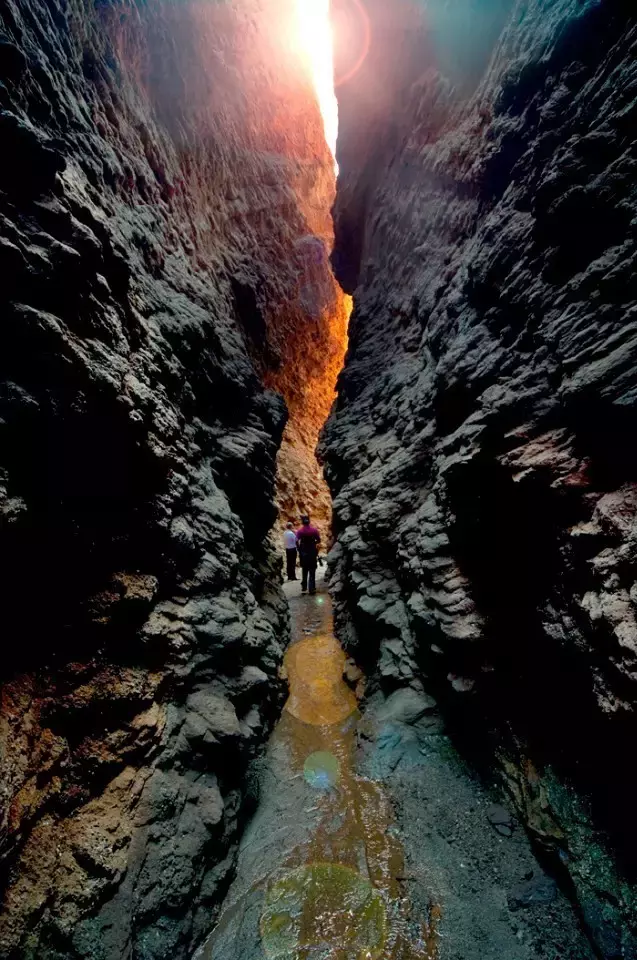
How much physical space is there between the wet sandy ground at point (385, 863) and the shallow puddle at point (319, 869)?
0.04 feet

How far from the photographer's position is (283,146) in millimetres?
17688

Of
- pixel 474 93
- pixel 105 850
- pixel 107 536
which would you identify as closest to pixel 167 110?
pixel 474 93

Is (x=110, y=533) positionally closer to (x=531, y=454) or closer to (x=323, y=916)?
(x=323, y=916)

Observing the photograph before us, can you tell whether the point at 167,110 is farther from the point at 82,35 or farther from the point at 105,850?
the point at 105,850

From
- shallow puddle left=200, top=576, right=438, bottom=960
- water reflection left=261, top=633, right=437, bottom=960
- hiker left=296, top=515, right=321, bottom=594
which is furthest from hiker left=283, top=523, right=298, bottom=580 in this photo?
water reflection left=261, top=633, right=437, bottom=960

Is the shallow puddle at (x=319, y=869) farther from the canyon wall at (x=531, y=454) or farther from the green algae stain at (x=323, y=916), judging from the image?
the canyon wall at (x=531, y=454)

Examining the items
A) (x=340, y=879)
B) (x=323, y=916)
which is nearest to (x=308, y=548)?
(x=340, y=879)

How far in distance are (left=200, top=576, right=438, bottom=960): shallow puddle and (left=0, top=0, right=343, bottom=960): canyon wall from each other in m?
0.39

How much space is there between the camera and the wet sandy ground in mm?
3195

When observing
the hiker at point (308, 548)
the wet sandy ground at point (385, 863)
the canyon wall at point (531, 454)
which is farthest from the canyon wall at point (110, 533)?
the hiker at point (308, 548)

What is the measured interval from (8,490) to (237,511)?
525 cm

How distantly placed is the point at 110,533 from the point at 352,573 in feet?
17.0

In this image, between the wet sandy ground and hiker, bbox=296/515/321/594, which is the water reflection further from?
hiker, bbox=296/515/321/594

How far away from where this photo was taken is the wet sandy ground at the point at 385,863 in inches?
126
